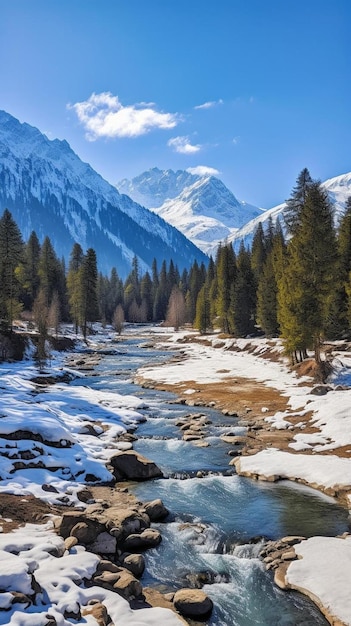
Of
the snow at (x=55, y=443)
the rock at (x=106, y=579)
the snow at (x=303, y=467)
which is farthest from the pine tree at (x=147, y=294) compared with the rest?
the rock at (x=106, y=579)

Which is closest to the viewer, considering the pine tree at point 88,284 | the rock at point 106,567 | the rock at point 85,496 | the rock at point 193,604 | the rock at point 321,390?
the rock at point 193,604

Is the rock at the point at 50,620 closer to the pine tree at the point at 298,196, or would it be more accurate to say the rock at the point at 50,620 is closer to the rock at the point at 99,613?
the rock at the point at 99,613

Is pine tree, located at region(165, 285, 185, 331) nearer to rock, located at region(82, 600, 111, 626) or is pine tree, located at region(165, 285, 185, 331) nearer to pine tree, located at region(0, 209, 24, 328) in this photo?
pine tree, located at region(0, 209, 24, 328)

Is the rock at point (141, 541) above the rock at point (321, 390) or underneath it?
underneath

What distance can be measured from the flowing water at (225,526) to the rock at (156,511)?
0.30m

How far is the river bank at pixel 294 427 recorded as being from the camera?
10.9 meters

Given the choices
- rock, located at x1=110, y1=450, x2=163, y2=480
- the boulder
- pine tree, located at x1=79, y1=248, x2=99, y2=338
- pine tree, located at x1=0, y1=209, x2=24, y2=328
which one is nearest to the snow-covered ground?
the boulder

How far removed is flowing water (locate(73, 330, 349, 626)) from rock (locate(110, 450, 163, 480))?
599 mm

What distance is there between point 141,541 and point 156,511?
1.83 m

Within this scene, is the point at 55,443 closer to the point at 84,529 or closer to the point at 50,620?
the point at 84,529

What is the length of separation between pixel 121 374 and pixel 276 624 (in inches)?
1468

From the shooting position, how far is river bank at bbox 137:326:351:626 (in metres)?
10.9

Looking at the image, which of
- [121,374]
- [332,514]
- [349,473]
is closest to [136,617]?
[332,514]

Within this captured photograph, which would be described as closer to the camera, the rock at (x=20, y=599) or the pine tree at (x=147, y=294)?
the rock at (x=20, y=599)
